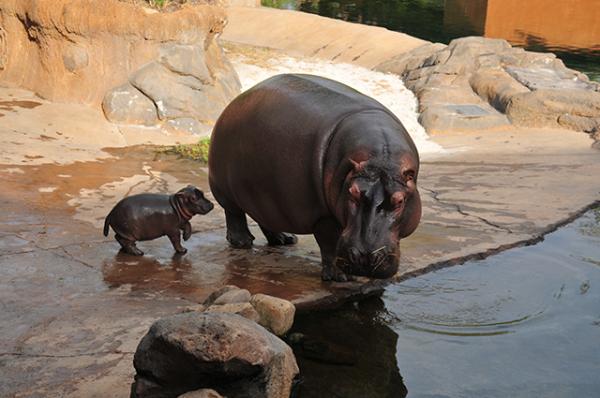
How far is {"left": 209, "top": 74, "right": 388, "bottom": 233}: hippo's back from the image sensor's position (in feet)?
16.8

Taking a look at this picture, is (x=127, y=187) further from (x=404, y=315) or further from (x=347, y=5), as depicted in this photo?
(x=347, y=5)

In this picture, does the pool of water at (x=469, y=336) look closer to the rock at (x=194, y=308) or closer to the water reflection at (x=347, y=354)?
the water reflection at (x=347, y=354)

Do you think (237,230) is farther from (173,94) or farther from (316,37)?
(316,37)

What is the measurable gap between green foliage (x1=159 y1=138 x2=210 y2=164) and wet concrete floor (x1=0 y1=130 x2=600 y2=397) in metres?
0.25

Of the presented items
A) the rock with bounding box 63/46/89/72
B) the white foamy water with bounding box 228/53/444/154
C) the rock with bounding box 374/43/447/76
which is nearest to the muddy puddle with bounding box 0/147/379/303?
the rock with bounding box 63/46/89/72

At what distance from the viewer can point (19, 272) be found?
204 inches

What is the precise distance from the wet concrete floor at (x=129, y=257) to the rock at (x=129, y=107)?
1.34 metres

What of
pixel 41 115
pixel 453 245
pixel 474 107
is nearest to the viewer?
pixel 453 245

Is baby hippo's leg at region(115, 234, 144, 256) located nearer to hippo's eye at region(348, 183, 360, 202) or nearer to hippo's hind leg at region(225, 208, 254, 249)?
hippo's hind leg at region(225, 208, 254, 249)

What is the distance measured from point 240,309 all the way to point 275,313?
0.69 ft

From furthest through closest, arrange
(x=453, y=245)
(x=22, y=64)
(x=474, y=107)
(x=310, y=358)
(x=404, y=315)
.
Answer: (x=474, y=107)
(x=22, y=64)
(x=453, y=245)
(x=404, y=315)
(x=310, y=358)

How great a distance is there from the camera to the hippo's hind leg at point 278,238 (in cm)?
614

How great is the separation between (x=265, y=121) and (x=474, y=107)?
8464 millimetres

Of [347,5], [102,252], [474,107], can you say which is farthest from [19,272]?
[347,5]
